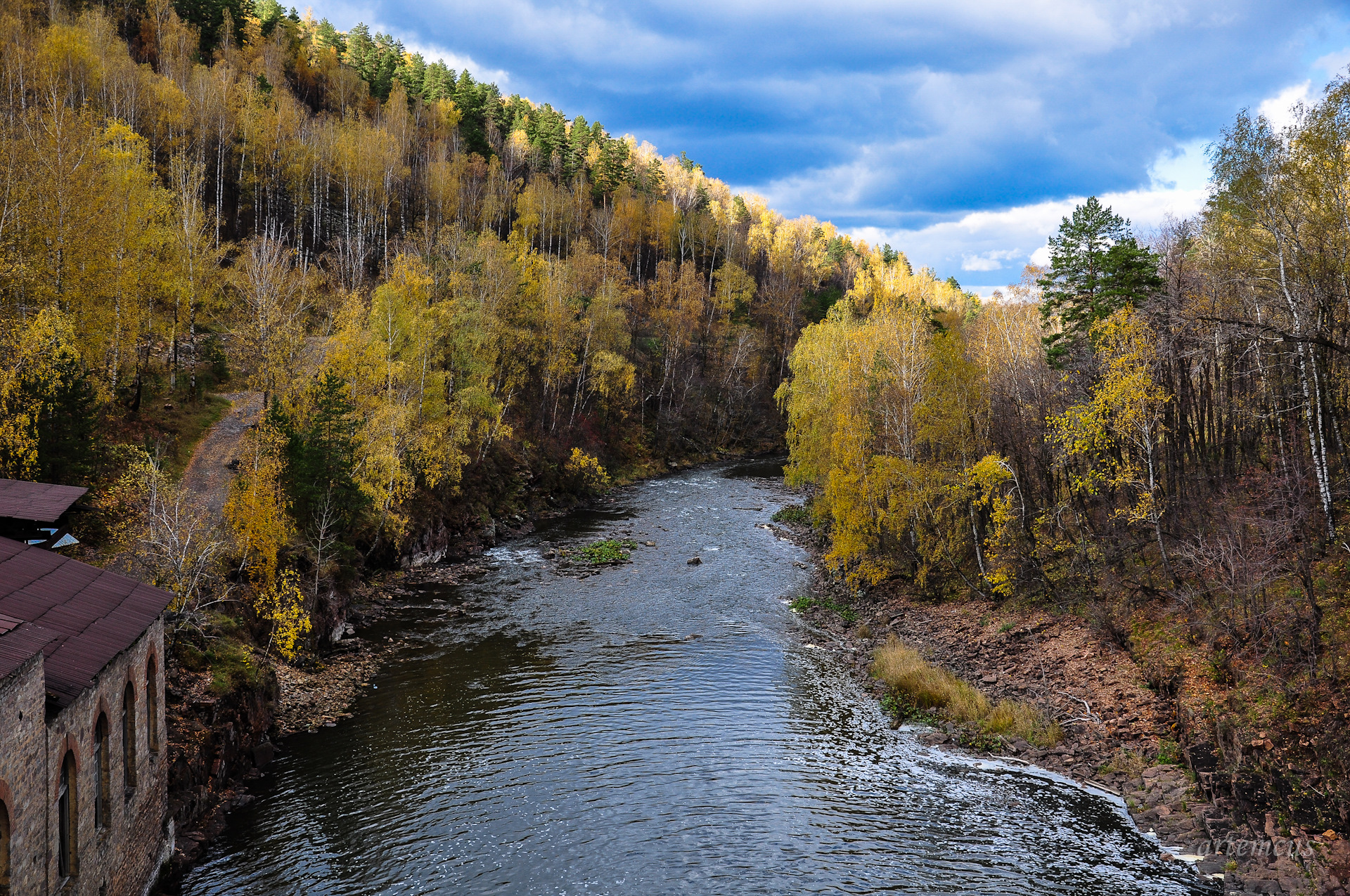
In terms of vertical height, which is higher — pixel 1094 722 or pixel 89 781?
pixel 89 781

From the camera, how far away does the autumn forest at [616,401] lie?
69.9 feet

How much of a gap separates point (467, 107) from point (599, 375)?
6943 cm

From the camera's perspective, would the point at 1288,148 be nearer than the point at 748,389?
Yes

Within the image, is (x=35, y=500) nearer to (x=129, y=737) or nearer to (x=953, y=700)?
(x=129, y=737)

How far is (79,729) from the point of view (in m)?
12.6

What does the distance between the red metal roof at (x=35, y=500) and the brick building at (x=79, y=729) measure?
3.81ft

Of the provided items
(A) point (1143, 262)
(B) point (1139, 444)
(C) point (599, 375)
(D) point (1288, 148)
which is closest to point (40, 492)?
(B) point (1139, 444)

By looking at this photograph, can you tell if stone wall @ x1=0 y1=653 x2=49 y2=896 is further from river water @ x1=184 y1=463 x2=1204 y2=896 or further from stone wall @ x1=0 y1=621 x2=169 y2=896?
river water @ x1=184 y1=463 x2=1204 y2=896

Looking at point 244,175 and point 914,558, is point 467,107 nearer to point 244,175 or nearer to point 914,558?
point 244,175

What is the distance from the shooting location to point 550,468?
5956cm

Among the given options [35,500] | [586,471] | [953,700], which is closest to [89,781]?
[35,500]

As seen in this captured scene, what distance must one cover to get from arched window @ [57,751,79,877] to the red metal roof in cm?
690

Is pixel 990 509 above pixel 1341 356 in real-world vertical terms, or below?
below

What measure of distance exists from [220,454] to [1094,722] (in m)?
40.2
